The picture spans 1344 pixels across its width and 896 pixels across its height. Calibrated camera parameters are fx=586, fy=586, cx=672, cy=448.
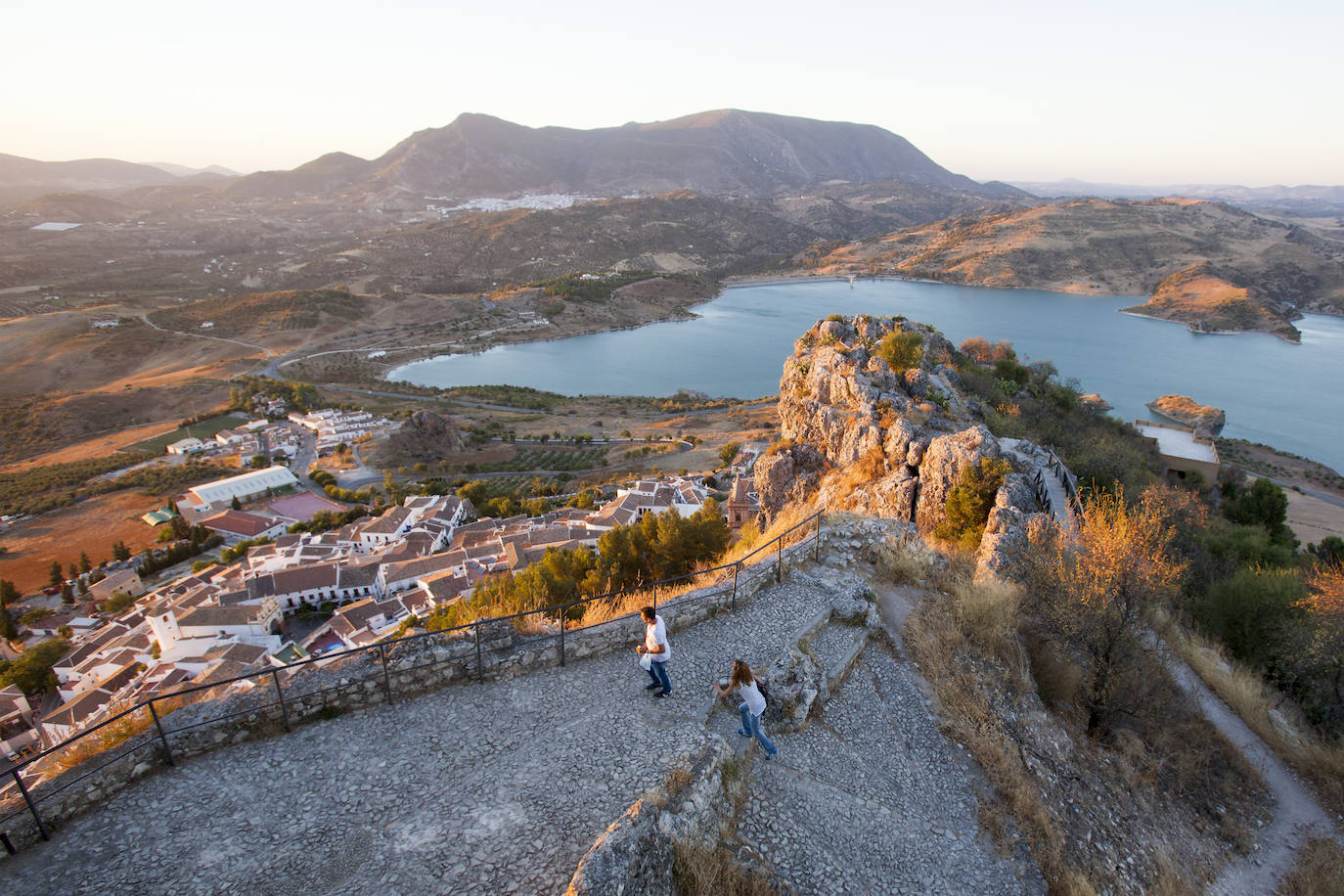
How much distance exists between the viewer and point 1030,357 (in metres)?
58.9

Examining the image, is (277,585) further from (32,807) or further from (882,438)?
(882,438)

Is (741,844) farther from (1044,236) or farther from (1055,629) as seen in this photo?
(1044,236)

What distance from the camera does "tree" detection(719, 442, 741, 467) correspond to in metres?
40.4

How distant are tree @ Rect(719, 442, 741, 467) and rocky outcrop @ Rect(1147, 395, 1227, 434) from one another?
36568 millimetres

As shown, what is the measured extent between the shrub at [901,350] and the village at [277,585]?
727 cm

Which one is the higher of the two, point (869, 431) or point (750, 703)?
point (750, 703)

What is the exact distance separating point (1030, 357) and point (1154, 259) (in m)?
64.7

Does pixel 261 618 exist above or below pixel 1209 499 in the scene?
below

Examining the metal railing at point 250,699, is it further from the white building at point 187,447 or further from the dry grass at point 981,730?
the white building at point 187,447

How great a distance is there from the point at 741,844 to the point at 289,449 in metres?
55.5

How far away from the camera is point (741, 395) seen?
6656 cm

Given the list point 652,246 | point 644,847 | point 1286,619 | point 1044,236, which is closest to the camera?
point 644,847

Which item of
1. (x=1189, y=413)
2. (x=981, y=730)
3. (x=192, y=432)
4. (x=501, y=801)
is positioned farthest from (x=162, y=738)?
(x=1189, y=413)

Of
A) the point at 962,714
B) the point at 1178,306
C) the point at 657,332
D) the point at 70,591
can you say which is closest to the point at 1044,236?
the point at 1178,306
